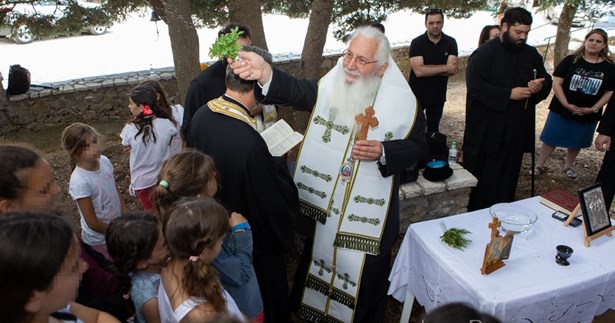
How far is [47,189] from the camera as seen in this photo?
6.55 ft

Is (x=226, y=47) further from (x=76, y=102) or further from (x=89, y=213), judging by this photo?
(x=76, y=102)

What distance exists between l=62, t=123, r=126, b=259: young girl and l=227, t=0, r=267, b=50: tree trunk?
2.83 meters

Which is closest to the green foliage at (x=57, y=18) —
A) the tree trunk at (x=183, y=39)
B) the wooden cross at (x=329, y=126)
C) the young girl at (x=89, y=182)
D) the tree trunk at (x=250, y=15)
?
the tree trunk at (x=183, y=39)

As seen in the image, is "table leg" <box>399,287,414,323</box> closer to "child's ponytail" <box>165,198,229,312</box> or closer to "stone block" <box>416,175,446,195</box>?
"stone block" <box>416,175,446,195</box>

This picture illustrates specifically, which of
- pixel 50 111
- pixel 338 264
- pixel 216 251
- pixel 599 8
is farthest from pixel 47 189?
pixel 599 8

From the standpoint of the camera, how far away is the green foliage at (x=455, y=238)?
275 cm

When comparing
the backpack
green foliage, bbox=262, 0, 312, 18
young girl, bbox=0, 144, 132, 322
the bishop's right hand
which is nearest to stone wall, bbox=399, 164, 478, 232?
the bishop's right hand

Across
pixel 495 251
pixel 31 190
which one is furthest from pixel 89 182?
pixel 495 251

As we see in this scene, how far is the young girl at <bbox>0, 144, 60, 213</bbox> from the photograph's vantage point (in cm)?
188

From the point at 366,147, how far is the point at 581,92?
3.74 metres

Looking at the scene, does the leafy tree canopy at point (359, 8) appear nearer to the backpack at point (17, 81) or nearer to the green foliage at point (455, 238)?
the backpack at point (17, 81)

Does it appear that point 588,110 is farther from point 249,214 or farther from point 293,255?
point 249,214

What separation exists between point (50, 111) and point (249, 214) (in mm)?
5911

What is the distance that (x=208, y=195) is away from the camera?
226 centimetres
